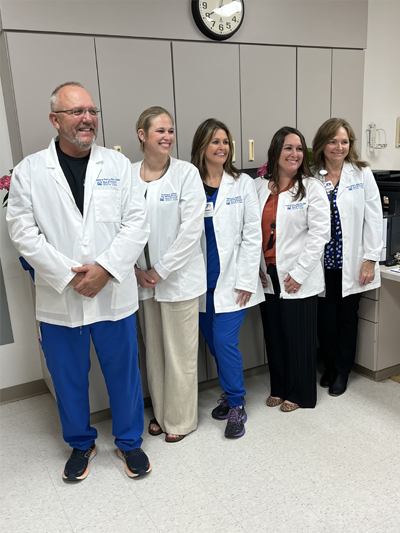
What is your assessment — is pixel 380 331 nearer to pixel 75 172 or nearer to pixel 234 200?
pixel 234 200

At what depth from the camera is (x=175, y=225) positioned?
7.60 ft

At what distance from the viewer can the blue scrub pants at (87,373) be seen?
2.12 metres

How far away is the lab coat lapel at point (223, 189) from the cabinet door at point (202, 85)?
17.4 inches

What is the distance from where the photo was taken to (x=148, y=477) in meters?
2.19

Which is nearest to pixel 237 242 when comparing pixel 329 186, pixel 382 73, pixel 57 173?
pixel 329 186

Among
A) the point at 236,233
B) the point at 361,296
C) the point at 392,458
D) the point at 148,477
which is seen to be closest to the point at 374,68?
the point at 361,296

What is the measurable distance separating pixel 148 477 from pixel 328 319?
1.40 meters

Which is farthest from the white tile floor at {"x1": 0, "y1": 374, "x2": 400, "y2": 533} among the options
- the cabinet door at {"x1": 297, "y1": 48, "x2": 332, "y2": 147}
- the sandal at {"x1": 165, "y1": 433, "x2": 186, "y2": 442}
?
the cabinet door at {"x1": 297, "y1": 48, "x2": 332, "y2": 147}

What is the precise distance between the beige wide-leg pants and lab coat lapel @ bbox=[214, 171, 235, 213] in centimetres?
52

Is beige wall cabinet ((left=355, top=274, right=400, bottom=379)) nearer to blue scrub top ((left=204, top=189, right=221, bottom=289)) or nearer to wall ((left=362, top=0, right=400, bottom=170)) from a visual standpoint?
blue scrub top ((left=204, top=189, right=221, bottom=289))

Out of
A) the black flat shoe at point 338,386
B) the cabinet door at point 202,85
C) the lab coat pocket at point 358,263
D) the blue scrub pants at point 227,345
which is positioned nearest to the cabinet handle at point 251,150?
the cabinet door at point 202,85

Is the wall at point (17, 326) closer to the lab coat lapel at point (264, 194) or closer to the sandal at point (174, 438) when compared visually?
the sandal at point (174, 438)

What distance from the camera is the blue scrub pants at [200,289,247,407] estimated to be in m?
2.50

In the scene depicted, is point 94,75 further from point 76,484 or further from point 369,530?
point 369,530
